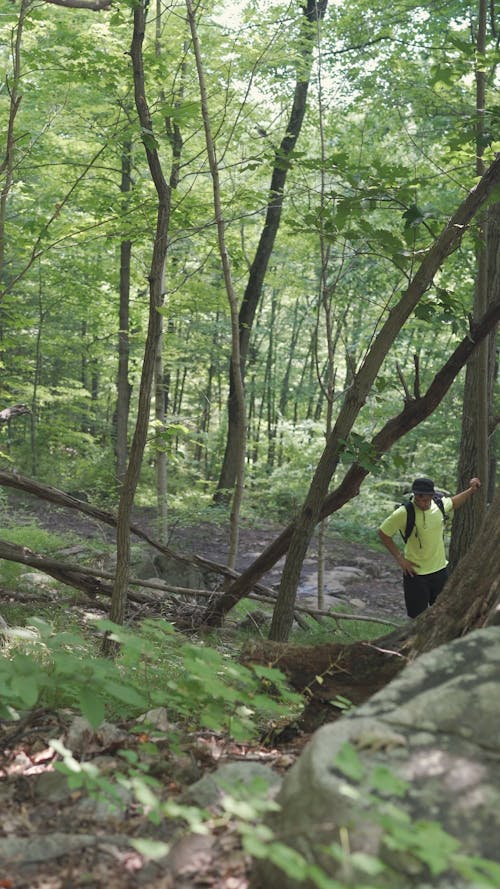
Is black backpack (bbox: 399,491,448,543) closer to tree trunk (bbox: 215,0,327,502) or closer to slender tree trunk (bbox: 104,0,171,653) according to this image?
slender tree trunk (bbox: 104,0,171,653)

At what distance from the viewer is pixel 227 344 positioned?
19875 millimetres

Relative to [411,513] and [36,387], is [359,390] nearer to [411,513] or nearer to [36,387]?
[411,513]

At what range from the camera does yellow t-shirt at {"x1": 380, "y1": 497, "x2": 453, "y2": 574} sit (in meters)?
6.76

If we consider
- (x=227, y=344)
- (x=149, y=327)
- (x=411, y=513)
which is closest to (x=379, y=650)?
(x=149, y=327)

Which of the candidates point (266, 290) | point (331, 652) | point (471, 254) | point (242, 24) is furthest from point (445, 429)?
point (266, 290)

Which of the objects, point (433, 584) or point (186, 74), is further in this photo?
point (186, 74)

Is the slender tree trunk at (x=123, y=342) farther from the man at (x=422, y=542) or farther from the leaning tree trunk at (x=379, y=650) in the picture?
the leaning tree trunk at (x=379, y=650)

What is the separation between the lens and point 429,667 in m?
2.40

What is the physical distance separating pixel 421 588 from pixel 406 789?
532cm

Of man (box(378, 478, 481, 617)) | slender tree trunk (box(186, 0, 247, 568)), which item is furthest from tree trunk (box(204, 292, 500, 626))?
man (box(378, 478, 481, 617))

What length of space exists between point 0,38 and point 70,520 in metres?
8.71

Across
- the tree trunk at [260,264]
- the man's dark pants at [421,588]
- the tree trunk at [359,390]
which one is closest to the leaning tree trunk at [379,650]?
the tree trunk at [359,390]

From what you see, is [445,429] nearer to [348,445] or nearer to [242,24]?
[242,24]

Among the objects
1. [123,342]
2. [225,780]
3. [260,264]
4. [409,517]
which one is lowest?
[225,780]
